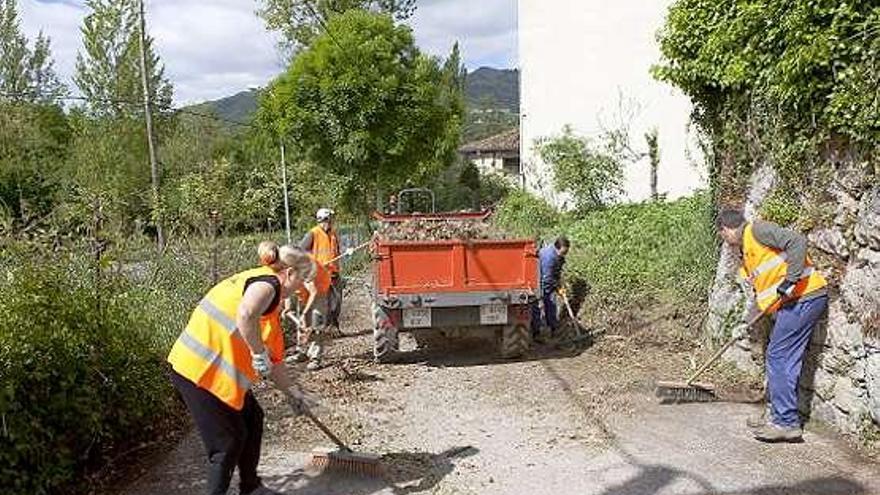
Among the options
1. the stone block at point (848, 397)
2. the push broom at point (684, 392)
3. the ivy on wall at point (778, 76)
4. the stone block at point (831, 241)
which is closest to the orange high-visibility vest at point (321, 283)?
the push broom at point (684, 392)

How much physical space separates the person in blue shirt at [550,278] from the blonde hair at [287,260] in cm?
547

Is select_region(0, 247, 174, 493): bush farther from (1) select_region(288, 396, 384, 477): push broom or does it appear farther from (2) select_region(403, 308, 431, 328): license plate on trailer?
(2) select_region(403, 308, 431, 328): license plate on trailer

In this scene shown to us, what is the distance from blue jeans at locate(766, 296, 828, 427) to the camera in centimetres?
586

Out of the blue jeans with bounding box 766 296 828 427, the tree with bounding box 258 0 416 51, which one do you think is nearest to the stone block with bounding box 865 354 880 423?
the blue jeans with bounding box 766 296 828 427

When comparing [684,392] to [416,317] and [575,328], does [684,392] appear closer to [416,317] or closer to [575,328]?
[416,317]

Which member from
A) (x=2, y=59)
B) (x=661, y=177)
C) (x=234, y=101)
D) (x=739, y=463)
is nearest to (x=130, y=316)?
(x=739, y=463)

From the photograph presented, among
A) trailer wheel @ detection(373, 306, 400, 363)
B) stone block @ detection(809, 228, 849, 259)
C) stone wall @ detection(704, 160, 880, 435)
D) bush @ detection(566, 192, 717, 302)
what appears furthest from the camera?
bush @ detection(566, 192, 717, 302)

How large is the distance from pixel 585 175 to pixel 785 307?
45.7 ft

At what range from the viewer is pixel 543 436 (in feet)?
20.3

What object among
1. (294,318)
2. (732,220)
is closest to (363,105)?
(294,318)

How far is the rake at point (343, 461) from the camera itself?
531 centimetres

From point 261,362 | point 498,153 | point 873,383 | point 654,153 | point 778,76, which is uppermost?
point 778,76

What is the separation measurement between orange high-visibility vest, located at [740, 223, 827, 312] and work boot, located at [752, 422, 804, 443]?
0.88 meters

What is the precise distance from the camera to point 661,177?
21109 mm
